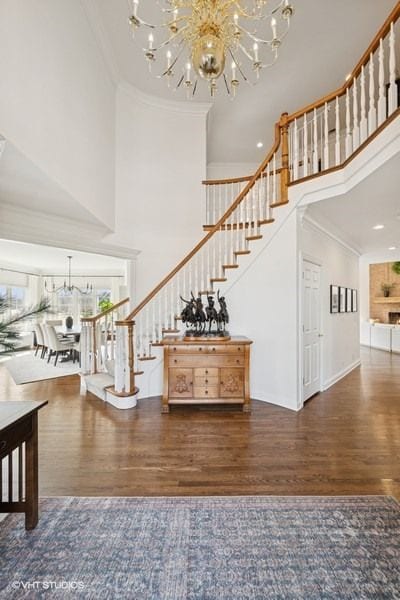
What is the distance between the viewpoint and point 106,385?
167 inches

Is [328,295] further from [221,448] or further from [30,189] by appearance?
[30,189]

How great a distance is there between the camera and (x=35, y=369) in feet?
20.4

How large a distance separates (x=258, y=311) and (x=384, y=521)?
265 centimetres

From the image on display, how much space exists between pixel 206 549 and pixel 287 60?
6.08m

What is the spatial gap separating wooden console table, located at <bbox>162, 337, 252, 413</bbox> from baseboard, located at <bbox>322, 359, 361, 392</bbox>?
1854mm

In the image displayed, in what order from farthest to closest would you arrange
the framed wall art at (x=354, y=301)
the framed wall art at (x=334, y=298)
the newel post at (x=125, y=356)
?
the framed wall art at (x=354, y=301) → the framed wall art at (x=334, y=298) → the newel post at (x=125, y=356)

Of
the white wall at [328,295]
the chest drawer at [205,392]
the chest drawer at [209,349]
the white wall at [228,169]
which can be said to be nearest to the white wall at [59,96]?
the chest drawer at [209,349]

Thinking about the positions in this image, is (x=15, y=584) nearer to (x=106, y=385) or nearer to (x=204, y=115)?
(x=106, y=385)

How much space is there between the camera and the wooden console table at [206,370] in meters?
3.74

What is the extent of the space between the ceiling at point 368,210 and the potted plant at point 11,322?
3117 millimetres

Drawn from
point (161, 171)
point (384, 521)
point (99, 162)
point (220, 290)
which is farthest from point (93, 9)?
point (384, 521)

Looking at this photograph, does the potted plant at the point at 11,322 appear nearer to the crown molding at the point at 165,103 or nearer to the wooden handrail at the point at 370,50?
the wooden handrail at the point at 370,50

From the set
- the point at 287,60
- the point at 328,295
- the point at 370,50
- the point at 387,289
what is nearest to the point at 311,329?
the point at 328,295

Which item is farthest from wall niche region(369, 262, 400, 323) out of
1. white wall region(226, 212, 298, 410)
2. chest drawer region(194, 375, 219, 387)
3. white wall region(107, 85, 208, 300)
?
chest drawer region(194, 375, 219, 387)
